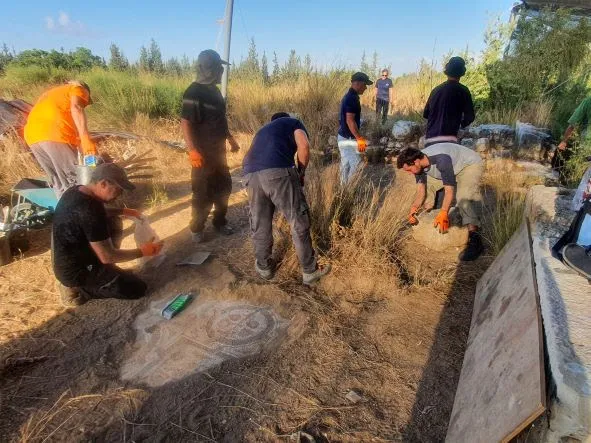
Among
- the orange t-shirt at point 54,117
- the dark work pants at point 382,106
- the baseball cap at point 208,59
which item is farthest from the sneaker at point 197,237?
the dark work pants at point 382,106

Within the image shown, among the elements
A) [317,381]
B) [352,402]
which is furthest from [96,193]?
[352,402]

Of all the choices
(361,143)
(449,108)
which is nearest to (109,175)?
(361,143)

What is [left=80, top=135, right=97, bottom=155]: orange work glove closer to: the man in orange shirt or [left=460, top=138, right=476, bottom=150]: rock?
the man in orange shirt

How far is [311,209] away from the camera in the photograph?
11.7 ft

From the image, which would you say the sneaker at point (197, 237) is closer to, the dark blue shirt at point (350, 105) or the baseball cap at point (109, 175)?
the baseball cap at point (109, 175)

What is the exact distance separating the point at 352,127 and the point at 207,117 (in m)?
1.88

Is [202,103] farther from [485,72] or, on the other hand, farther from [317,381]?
[485,72]

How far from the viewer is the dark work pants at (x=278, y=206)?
2869 mm

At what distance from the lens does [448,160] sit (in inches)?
134

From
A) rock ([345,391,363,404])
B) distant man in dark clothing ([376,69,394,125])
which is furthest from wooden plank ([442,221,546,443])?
distant man in dark clothing ([376,69,394,125])

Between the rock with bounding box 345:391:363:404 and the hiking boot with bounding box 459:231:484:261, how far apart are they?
201 cm

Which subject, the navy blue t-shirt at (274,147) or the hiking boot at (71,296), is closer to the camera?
the navy blue t-shirt at (274,147)

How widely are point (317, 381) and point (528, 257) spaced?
4.90 ft

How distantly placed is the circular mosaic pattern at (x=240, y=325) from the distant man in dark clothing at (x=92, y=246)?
0.79 meters
